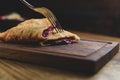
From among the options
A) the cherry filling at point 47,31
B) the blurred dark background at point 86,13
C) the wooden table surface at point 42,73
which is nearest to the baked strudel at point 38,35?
the cherry filling at point 47,31

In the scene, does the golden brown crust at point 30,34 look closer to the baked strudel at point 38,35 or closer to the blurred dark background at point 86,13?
the baked strudel at point 38,35

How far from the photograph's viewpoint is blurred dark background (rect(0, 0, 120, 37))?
226 centimetres

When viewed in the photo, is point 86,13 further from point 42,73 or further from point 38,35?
point 42,73

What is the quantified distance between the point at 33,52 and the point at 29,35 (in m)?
0.14

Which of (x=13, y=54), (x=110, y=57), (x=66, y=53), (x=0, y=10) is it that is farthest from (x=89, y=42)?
(x=0, y=10)

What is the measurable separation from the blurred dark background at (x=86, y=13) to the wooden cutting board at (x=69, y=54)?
3.82ft

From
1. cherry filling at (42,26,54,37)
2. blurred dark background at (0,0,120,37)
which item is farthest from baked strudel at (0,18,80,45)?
blurred dark background at (0,0,120,37)

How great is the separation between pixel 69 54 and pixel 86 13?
4.77 feet

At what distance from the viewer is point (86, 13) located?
2330 mm

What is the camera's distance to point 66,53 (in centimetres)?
94

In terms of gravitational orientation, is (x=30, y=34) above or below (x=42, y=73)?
above

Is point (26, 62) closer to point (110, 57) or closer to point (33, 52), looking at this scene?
point (33, 52)

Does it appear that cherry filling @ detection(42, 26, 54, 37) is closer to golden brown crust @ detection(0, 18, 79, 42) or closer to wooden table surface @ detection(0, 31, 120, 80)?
golden brown crust @ detection(0, 18, 79, 42)

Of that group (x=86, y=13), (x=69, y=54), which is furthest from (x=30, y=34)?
(x=86, y=13)
